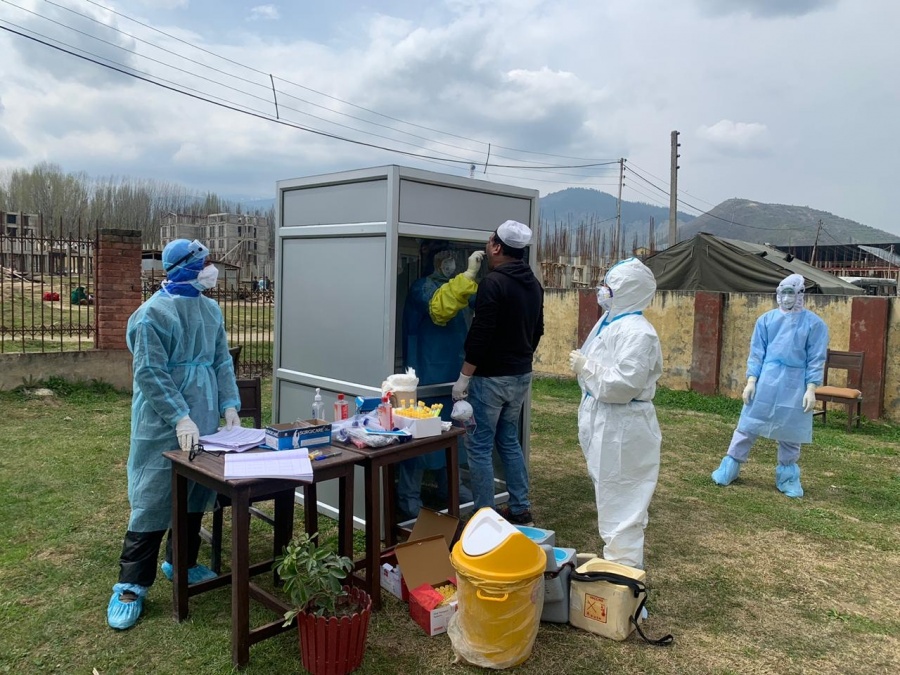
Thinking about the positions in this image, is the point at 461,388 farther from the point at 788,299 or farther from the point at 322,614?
the point at 788,299

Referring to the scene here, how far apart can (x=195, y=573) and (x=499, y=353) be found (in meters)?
2.09

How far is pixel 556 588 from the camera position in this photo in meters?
2.99

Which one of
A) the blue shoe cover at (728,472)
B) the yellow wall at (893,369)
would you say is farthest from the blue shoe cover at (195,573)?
the yellow wall at (893,369)

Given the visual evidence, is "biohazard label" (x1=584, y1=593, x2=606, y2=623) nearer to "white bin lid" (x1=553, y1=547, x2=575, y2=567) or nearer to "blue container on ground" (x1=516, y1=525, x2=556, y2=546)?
"white bin lid" (x1=553, y1=547, x2=575, y2=567)

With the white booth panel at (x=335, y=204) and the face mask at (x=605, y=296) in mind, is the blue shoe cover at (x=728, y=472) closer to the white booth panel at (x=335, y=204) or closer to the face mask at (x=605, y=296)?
the face mask at (x=605, y=296)

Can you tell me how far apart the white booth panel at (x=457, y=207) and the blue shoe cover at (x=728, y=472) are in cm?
270

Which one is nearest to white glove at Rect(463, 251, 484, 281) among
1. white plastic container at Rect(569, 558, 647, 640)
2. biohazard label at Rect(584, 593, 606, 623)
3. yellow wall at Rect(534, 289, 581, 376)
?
white plastic container at Rect(569, 558, 647, 640)

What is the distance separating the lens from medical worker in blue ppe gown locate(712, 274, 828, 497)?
513 cm

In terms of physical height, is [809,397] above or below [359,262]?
below

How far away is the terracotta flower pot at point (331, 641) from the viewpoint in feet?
8.12

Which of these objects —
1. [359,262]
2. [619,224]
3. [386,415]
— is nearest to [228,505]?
[386,415]

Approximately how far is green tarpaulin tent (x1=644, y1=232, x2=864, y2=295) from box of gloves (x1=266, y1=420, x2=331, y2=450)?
1011 centimetres

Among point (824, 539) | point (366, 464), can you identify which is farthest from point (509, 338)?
point (824, 539)

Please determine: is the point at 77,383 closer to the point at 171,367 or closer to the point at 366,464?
the point at 171,367
